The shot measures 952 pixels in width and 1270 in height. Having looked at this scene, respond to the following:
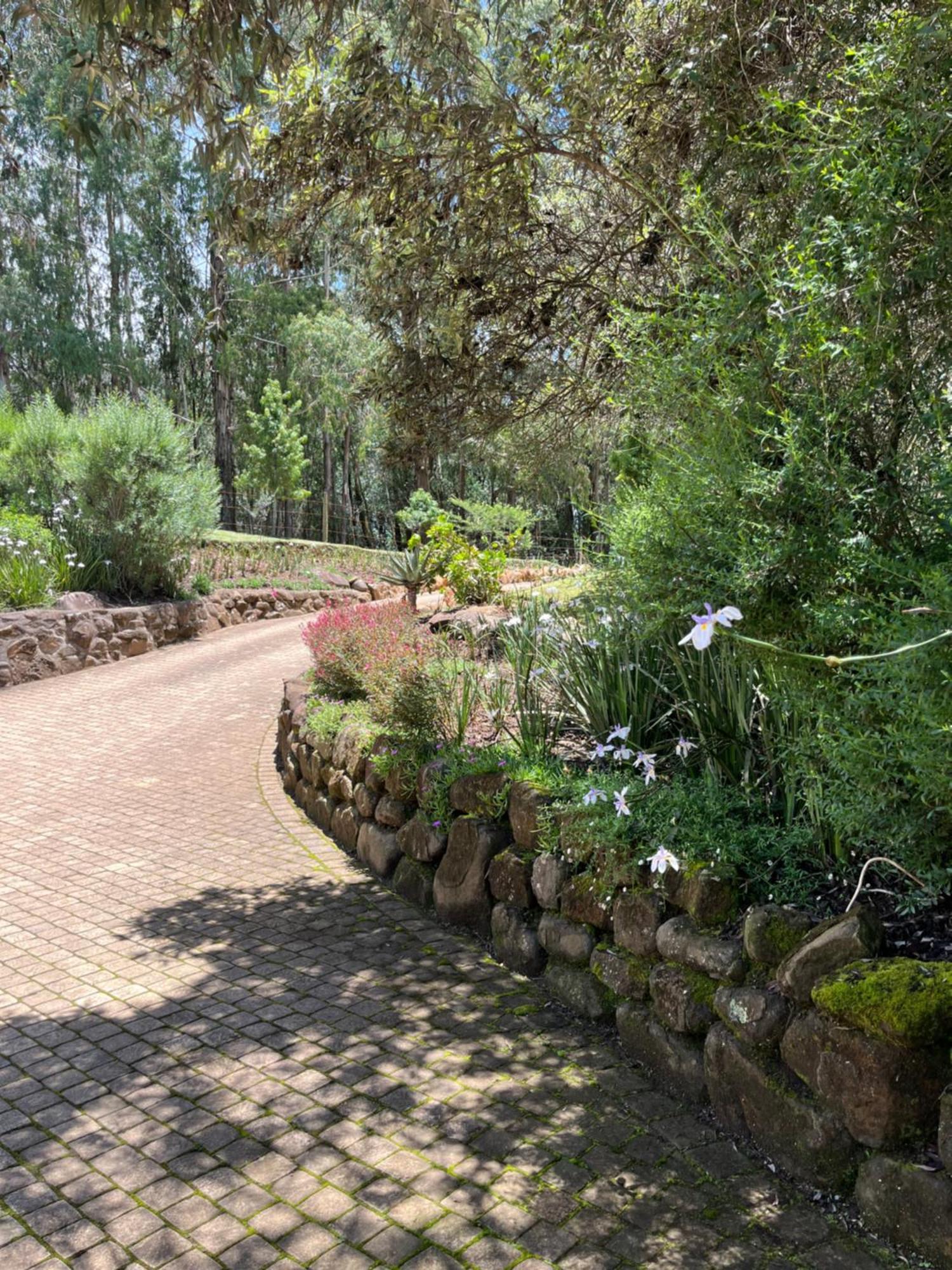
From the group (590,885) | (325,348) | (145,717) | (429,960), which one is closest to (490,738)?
(429,960)

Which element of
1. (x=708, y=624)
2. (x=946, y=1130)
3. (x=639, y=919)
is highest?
(x=708, y=624)

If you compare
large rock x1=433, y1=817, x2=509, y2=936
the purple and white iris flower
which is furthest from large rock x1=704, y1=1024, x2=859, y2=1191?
large rock x1=433, y1=817, x2=509, y2=936

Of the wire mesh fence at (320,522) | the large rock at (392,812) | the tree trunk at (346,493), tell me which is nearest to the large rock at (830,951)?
the large rock at (392,812)

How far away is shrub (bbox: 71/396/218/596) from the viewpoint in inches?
487

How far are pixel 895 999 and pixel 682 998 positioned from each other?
2.72ft

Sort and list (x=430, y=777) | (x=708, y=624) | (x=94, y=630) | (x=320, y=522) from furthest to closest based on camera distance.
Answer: (x=320, y=522)
(x=94, y=630)
(x=430, y=777)
(x=708, y=624)

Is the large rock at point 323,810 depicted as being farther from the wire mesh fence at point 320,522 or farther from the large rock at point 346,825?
the wire mesh fence at point 320,522

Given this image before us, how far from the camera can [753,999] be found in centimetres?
286

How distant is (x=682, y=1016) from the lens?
10.3 ft

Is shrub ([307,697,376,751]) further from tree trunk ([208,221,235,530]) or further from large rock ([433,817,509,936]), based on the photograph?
tree trunk ([208,221,235,530])

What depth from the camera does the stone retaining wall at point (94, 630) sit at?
11047mm

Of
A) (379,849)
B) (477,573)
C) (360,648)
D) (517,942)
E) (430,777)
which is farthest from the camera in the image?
(477,573)

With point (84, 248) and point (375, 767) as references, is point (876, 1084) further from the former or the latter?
point (84, 248)

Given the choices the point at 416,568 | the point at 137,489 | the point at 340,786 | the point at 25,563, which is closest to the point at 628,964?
the point at 340,786
